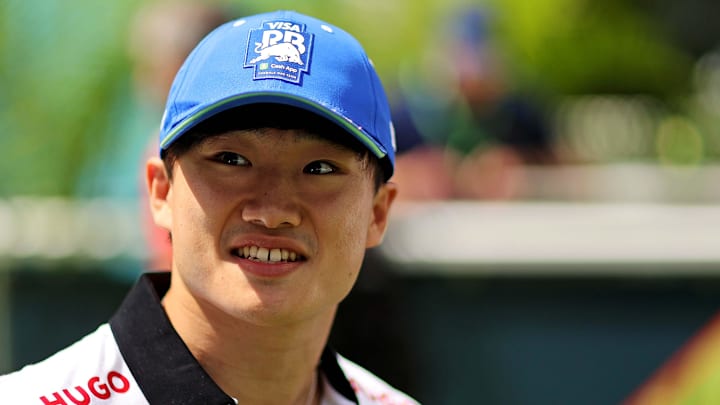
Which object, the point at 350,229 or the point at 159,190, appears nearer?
the point at 350,229

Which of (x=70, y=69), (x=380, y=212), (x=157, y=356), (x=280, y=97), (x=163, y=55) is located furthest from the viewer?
(x=70, y=69)

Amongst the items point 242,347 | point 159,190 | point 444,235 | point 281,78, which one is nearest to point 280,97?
point 281,78

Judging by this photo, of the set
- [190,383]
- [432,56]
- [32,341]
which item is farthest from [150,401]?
[432,56]

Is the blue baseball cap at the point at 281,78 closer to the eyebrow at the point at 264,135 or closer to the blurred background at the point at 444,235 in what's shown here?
the eyebrow at the point at 264,135

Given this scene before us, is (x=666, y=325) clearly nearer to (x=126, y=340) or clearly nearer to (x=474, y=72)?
(x=474, y=72)

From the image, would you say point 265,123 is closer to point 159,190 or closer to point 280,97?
point 280,97

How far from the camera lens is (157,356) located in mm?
2346

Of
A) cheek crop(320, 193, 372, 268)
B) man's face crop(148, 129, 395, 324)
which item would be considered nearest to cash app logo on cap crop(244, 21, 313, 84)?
man's face crop(148, 129, 395, 324)

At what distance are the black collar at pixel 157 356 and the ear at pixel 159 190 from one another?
0.43ft

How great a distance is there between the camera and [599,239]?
5551 mm

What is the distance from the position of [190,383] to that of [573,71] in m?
12.1

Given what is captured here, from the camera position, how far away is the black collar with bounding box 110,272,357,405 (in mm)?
2307

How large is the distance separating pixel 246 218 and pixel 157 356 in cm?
32

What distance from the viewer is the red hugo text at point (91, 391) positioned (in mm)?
2213
